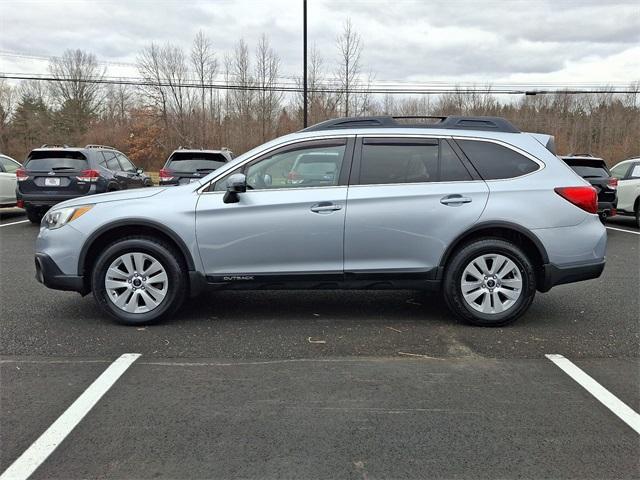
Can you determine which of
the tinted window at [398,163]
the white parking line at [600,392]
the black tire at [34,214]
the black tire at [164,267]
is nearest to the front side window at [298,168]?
the tinted window at [398,163]

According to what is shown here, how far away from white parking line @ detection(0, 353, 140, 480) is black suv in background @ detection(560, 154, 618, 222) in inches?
416

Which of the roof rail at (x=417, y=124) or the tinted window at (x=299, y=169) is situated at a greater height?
the roof rail at (x=417, y=124)

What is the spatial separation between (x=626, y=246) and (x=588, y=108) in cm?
4160

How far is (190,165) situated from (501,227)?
8.47 metres

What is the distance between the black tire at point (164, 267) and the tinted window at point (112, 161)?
812 cm

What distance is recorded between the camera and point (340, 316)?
5.26 meters

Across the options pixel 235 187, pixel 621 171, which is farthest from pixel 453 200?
pixel 621 171

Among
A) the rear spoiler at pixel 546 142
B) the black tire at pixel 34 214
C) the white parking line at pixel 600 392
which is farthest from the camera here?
the black tire at pixel 34 214

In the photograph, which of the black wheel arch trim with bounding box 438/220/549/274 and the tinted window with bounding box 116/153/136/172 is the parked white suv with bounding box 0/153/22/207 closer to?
the tinted window with bounding box 116/153/136/172

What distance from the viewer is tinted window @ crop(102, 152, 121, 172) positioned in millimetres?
12344

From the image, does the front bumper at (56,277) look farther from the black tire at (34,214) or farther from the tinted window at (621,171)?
the tinted window at (621,171)

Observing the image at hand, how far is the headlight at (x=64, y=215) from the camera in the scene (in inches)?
192

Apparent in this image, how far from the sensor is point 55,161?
11477mm

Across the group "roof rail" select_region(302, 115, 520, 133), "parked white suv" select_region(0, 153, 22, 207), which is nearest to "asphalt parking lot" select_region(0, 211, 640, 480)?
"roof rail" select_region(302, 115, 520, 133)
